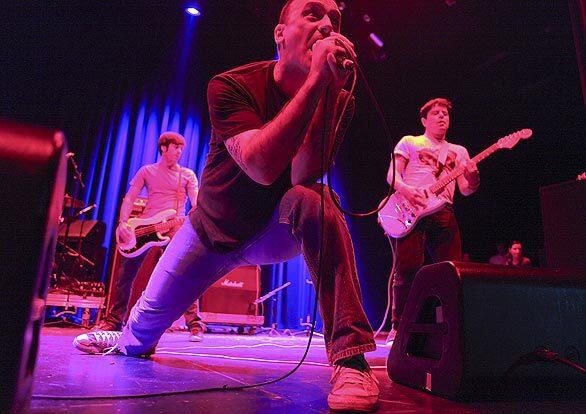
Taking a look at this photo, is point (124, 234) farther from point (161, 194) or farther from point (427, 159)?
point (427, 159)

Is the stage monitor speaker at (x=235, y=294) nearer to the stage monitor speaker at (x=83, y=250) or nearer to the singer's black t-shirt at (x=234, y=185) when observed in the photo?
the stage monitor speaker at (x=83, y=250)

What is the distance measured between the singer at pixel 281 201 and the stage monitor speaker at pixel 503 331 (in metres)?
0.34

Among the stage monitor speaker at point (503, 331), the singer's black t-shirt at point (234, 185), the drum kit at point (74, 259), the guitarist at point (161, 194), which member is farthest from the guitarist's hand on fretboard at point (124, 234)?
the stage monitor speaker at point (503, 331)

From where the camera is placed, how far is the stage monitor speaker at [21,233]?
2.18 ft

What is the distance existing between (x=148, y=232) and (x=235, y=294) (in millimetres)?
2453

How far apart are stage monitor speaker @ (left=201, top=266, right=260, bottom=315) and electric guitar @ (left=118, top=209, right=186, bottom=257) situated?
2.03m

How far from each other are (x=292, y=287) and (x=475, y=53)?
5485 mm

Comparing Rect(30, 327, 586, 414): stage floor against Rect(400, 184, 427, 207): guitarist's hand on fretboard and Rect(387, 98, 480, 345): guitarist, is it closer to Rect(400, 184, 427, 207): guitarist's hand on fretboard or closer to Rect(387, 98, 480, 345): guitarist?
Rect(387, 98, 480, 345): guitarist

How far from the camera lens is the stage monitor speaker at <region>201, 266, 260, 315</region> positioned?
6.41 meters

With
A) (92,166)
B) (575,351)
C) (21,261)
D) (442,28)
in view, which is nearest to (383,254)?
(442,28)

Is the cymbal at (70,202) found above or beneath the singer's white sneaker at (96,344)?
above

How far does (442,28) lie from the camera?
6945 mm

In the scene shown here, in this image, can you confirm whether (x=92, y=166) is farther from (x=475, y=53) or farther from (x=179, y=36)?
(x=475, y=53)

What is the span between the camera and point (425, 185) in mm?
3896
